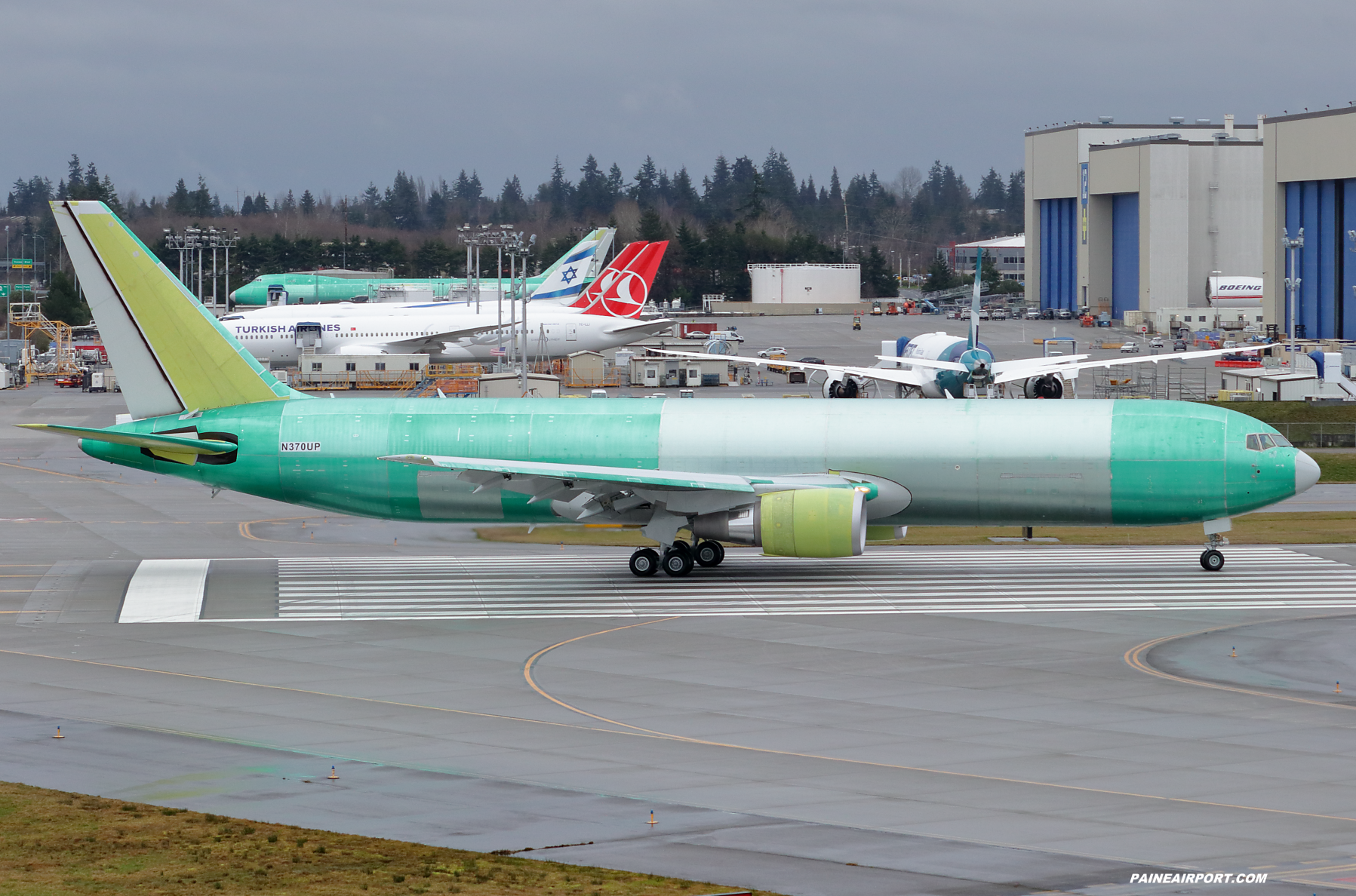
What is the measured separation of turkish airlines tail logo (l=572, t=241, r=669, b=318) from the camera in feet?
401

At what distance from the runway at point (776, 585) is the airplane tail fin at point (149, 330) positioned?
5109 mm

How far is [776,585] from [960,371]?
4502 centimetres

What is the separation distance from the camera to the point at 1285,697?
2738 centimetres

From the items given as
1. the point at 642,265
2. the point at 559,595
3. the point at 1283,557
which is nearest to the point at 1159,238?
the point at 642,265

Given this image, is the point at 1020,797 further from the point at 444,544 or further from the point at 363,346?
the point at 363,346

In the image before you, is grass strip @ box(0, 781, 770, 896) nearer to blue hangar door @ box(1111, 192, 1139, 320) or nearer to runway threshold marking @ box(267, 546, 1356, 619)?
runway threshold marking @ box(267, 546, 1356, 619)

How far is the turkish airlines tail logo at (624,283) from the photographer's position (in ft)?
401

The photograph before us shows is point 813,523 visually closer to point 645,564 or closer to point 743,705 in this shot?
point 645,564

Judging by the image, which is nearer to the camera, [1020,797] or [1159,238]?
[1020,797]

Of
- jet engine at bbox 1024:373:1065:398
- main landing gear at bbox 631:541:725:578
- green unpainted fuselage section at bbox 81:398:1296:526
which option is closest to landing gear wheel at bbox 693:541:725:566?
main landing gear at bbox 631:541:725:578

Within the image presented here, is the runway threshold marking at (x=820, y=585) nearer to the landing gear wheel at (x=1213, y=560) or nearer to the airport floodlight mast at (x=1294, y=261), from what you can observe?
the landing gear wheel at (x=1213, y=560)

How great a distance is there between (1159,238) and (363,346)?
101 metres

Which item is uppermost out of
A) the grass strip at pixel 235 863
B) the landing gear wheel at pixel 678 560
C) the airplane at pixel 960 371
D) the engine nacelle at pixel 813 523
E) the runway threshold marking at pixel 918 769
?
the airplane at pixel 960 371

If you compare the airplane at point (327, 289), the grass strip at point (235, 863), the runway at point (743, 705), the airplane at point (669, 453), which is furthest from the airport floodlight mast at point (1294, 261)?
the grass strip at point (235, 863)
